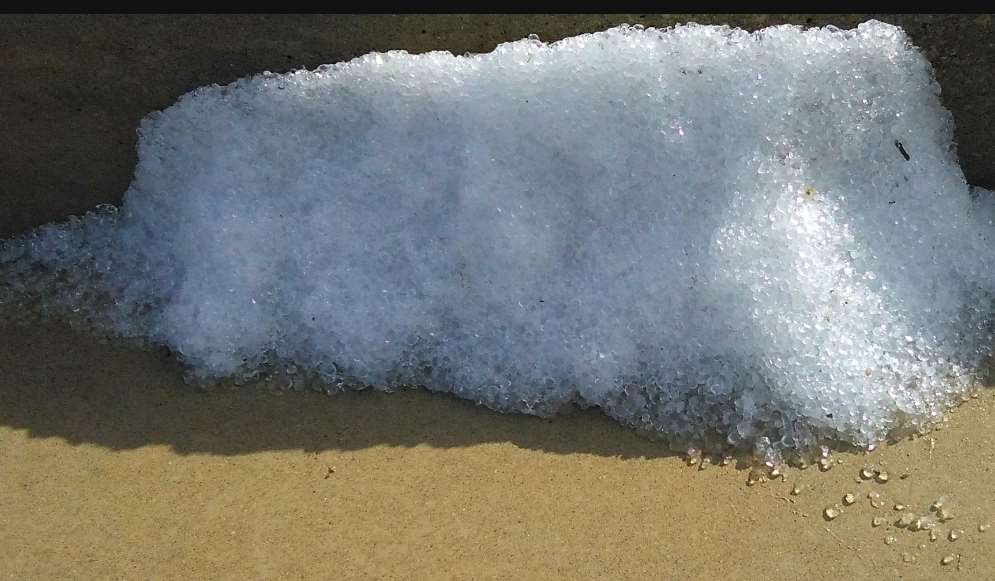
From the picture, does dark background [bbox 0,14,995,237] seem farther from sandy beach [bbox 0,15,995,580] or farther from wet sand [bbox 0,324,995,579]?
wet sand [bbox 0,324,995,579]

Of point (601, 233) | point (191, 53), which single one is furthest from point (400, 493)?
point (191, 53)

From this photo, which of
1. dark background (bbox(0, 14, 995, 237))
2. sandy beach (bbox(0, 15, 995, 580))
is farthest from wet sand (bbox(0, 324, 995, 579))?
dark background (bbox(0, 14, 995, 237))

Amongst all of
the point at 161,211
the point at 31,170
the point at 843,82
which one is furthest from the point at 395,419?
the point at 843,82

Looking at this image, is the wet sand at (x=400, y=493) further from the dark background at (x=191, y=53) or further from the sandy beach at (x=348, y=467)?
the dark background at (x=191, y=53)

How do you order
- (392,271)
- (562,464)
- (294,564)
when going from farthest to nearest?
→ (392,271)
(562,464)
(294,564)

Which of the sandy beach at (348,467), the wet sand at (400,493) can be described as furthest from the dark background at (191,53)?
the wet sand at (400,493)
